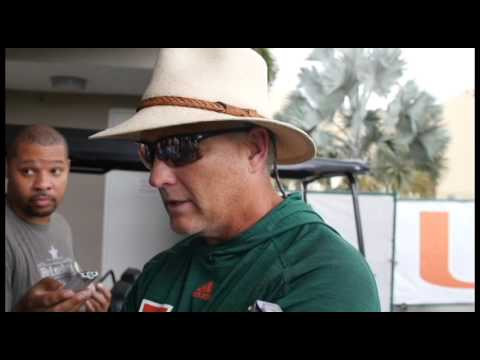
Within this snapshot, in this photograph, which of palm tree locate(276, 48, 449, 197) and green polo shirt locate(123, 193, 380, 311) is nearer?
green polo shirt locate(123, 193, 380, 311)

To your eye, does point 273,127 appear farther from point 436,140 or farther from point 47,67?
point 436,140

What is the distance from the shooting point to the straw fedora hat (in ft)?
4.44

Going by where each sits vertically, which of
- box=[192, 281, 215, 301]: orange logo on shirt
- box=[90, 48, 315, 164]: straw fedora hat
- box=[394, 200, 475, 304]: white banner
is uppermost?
box=[90, 48, 315, 164]: straw fedora hat

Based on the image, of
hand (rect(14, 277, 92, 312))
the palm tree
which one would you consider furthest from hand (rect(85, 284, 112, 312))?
the palm tree

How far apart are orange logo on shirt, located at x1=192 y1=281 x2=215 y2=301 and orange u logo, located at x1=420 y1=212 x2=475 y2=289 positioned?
282 inches

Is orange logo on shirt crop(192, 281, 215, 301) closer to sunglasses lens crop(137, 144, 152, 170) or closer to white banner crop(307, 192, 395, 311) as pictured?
sunglasses lens crop(137, 144, 152, 170)

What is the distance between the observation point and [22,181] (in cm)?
229

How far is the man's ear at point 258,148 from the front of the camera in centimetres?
143

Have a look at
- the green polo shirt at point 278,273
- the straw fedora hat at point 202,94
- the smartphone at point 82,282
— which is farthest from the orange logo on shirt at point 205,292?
the smartphone at point 82,282

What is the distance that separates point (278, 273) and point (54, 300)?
2.31 feet

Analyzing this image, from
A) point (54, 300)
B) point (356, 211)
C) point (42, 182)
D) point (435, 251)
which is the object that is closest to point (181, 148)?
point (54, 300)

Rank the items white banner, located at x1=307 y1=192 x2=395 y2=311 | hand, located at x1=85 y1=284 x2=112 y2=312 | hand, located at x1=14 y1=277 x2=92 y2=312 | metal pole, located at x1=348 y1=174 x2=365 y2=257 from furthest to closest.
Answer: white banner, located at x1=307 y1=192 x2=395 y2=311 → metal pole, located at x1=348 y1=174 x2=365 y2=257 → hand, located at x1=85 y1=284 x2=112 y2=312 → hand, located at x1=14 y1=277 x2=92 y2=312
